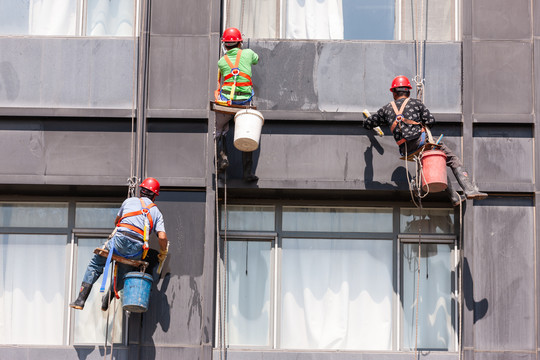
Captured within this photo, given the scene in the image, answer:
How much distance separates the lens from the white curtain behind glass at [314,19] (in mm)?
16500

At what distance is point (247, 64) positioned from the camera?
15203mm

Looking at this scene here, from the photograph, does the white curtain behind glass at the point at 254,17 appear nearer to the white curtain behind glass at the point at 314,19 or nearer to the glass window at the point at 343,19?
the glass window at the point at 343,19

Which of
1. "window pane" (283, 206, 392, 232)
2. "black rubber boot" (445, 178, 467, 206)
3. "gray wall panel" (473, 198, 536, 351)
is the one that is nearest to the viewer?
"gray wall panel" (473, 198, 536, 351)

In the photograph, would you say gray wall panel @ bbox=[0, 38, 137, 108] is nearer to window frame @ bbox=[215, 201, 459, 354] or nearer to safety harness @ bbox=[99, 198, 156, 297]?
safety harness @ bbox=[99, 198, 156, 297]

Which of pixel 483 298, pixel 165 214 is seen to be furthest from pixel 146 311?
pixel 483 298

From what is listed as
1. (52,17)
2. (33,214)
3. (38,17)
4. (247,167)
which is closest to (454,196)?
(247,167)

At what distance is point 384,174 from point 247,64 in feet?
7.87

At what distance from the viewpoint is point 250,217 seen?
1589cm

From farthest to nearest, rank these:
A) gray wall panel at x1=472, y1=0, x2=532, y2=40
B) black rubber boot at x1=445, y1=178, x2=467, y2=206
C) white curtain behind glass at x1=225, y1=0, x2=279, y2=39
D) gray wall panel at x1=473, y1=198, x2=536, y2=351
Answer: white curtain behind glass at x1=225, y1=0, x2=279, y2=39
gray wall panel at x1=472, y1=0, x2=532, y2=40
black rubber boot at x1=445, y1=178, x2=467, y2=206
gray wall panel at x1=473, y1=198, x2=536, y2=351

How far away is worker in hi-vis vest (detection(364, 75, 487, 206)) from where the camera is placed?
14.8 m

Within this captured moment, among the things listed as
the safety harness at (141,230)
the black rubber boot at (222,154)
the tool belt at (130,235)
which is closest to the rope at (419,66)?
the black rubber boot at (222,154)

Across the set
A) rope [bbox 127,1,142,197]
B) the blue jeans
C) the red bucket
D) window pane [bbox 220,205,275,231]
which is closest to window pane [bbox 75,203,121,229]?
rope [bbox 127,1,142,197]

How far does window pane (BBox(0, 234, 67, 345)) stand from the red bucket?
510 cm

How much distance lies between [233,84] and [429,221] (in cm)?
336
